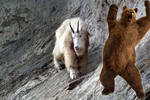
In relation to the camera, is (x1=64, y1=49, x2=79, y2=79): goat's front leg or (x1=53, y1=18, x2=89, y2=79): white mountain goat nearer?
(x1=53, y1=18, x2=89, y2=79): white mountain goat

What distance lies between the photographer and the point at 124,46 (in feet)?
11.2

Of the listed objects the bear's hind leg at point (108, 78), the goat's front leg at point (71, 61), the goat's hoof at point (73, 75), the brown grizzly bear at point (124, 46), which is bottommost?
the goat's hoof at point (73, 75)

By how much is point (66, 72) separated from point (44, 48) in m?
2.12

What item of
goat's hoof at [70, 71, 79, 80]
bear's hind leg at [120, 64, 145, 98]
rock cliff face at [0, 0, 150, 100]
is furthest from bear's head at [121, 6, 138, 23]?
goat's hoof at [70, 71, 79, 80]

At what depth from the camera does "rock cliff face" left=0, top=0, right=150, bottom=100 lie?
5038 millimetres

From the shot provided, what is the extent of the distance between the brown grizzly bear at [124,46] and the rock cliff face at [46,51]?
0.59 m

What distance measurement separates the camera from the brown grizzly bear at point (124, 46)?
339 centimetres

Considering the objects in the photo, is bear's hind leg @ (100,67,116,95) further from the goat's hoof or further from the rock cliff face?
the goat's hoof

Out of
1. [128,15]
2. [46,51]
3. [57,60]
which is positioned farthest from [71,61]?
[128,15]

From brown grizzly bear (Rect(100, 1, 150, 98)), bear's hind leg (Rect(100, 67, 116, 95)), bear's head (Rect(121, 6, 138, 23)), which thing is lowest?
bear's hind leg (Rect(100, 67, 116, 95))

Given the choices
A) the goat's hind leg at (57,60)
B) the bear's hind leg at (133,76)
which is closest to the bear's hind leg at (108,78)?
the bear's hind leg at (133,76)

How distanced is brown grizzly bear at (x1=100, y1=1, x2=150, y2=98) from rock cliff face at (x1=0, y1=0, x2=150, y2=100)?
0.59 metres

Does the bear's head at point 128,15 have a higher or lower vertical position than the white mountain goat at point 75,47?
higher

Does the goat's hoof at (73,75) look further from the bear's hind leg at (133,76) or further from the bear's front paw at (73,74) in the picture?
the bear's hind leg at (133,76)
